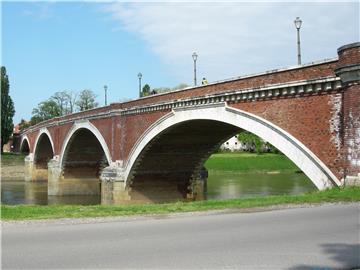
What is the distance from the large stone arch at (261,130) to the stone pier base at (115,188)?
4.34 m

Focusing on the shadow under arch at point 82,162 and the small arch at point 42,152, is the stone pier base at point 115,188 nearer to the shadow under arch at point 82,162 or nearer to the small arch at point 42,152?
the shadow under arch at point 82,162

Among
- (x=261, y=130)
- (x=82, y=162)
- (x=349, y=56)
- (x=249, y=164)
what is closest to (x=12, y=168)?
(x=82, y=162)

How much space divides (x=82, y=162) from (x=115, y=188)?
1503 centimetres

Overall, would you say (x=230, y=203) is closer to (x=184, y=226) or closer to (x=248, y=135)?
(x=184, y=226)

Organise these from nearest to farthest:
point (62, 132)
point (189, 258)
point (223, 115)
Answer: point (189, 258)
point (223, 115)
point (62, 132)

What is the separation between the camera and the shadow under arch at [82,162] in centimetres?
4147

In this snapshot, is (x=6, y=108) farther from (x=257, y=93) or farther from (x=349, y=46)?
(x=349, y=46)

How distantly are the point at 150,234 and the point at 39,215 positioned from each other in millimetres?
3462

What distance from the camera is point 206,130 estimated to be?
80.9 ft

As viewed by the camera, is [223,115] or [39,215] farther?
[223,115]

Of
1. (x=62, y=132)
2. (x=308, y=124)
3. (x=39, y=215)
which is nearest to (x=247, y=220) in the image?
(x=39, y=215)

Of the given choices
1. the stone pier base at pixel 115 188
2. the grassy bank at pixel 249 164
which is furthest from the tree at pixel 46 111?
the stone pier base at pixel 115 188

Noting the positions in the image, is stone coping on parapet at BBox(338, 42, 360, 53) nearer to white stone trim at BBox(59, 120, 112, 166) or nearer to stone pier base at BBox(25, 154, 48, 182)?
white stone trim at BBox(59, 120, 112, 166)

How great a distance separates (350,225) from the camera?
8273 millimetres
